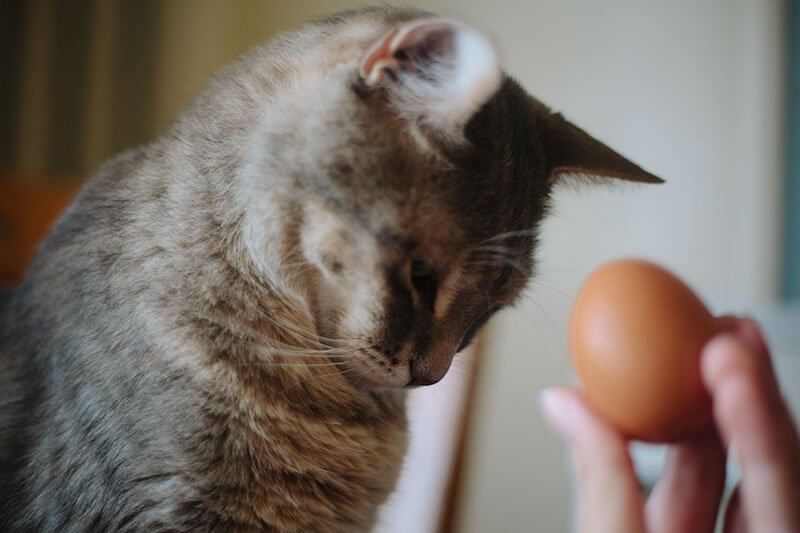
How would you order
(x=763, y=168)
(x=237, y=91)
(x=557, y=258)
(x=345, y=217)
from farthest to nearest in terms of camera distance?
(x=557, y=258) < (x=763, y=168) < (x=237, y=91) < (x=345, y=217)

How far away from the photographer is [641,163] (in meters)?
2.07

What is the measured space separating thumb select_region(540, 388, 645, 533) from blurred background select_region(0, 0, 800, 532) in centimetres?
131

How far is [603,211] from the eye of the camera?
2.12 m

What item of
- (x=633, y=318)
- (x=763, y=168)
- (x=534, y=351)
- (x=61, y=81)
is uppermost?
(x=633, y=318)

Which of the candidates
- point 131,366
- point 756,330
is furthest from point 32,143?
point 756,330

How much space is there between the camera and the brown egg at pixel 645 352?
634 mm

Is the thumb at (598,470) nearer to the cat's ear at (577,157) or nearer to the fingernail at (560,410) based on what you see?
the fingernail at (560,410)

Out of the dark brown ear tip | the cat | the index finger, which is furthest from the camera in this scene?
the dark brown ear tip

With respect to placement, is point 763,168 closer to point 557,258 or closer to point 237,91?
point 557,258

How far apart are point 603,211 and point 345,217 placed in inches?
63.4

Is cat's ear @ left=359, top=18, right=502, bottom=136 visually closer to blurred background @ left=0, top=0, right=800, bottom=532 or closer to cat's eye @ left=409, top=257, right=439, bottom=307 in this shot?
cat's eye @ left=409, top=257, right=439, bottom=307

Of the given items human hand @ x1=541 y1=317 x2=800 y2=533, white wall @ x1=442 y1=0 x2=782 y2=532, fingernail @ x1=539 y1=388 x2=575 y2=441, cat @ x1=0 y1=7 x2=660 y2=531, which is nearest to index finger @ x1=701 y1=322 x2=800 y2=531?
human hand @ x1=541 y1=317 x2=800 y2=533

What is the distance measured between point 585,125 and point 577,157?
4.60 feet

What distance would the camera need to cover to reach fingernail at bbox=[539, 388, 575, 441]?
65 cm
